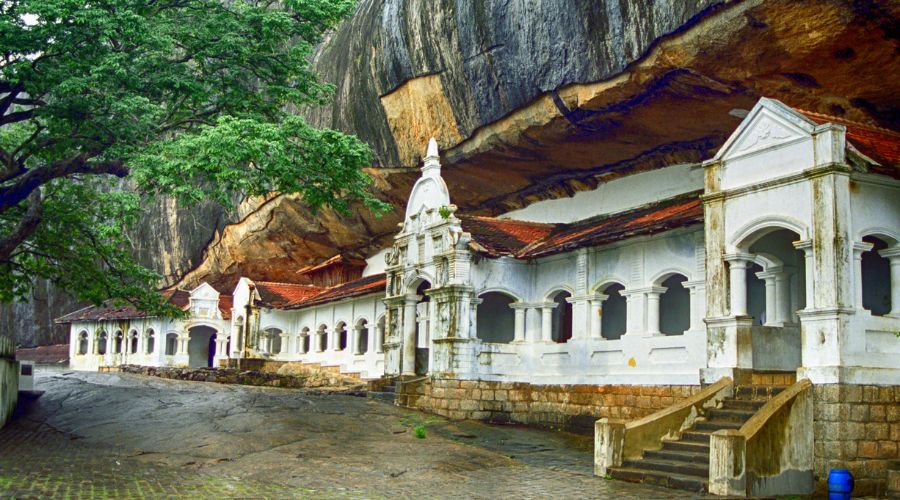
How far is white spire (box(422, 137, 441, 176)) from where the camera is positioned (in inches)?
954

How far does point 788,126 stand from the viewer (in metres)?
14.1

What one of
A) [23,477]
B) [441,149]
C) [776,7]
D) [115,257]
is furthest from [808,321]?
[115,257]

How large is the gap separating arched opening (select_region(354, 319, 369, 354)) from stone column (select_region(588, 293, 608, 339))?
12441 millimetres

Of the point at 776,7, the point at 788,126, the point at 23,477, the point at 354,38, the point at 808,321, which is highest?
the point at 354,38

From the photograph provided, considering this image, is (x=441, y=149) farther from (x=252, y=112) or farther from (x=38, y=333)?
(x=38, y=333)

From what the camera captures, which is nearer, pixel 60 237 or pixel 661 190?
pixel 60 237

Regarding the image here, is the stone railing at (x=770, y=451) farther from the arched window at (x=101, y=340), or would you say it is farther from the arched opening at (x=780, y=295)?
the arched window at (x=101, y=340)

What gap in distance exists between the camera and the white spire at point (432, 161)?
2423 centimetres

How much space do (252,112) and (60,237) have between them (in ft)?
18.1

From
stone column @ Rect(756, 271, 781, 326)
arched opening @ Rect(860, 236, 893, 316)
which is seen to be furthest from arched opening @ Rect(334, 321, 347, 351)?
arched opening @ Rect(860, 236, 893, 316)

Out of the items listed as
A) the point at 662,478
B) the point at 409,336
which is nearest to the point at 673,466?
the point at 662,478

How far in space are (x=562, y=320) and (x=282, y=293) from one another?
1837 centimetres

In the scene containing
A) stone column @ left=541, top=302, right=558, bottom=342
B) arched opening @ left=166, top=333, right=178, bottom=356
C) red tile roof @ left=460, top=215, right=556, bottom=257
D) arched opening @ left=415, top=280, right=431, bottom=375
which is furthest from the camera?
arched opening @ left=166, top=333, right=178, bottom=356

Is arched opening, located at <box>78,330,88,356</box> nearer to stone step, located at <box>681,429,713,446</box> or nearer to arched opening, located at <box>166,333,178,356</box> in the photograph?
arched opening, located at <box>166,333,178,356</box>
